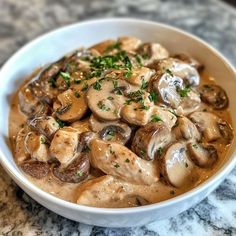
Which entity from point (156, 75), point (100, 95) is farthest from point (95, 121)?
point (156, 75)

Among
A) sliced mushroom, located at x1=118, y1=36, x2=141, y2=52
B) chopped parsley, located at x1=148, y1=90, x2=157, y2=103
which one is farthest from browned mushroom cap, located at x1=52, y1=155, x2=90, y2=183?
sliced mushroom, located at x1=118, y1=36, x2=141, y2=52

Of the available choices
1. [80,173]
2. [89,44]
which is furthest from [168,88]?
[89,44]

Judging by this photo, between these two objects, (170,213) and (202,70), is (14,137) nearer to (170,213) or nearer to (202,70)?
(170,213)

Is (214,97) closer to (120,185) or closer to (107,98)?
(107,98)

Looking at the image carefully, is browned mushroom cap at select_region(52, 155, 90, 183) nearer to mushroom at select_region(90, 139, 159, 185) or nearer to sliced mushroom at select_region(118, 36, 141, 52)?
mushroom at select_region(90, 139, 159, 185)

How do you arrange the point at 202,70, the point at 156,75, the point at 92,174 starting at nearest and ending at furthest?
the point at 92,174 → the point at 156,75 → the point at 202,70

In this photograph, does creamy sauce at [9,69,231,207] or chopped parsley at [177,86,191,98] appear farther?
chopped parsley at [177,86,191,98]
